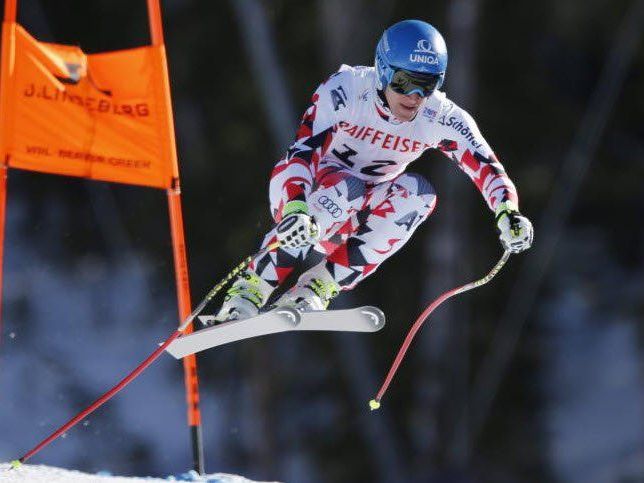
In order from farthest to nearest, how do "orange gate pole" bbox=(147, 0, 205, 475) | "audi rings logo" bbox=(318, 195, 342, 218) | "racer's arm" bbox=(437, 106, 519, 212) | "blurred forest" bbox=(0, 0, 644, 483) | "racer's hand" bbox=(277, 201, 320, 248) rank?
"blurred forest" bbox=(0, 0, 644, 483)
"orange gate pole" bbox=(147, 0, 205, 475)
"racer's arm" bbox=(437, 106, 519, 212)
"audi rings logo" bbox=(318, 195, 342, 218)
"racer's hand" bbox=(277, 201, 320, 248)

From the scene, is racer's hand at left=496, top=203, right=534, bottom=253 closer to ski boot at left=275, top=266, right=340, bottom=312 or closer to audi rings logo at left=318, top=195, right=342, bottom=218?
audi rings logo at left=318, top=195, right=342, bottom=218

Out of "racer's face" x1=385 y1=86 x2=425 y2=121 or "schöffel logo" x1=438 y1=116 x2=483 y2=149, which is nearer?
"racer's face" x1=385 y1=86 x2=425 y2=121

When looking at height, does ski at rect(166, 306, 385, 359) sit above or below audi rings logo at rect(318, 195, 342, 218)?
below

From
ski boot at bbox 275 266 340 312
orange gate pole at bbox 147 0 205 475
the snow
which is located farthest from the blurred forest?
ski boot at bbox 275 266 340 312

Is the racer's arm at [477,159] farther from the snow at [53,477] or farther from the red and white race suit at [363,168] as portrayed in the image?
the snow at [53,477]

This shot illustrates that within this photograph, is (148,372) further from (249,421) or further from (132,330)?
(249,421)

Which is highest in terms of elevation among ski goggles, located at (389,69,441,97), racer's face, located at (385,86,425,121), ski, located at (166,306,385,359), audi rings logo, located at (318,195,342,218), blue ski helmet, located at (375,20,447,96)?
blue ski helmet, located at (375,20,447,96)

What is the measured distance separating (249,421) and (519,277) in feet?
11.3

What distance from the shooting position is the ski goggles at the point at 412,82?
18.0ft

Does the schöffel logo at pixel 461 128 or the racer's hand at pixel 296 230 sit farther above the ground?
the schöffel logo at pixel 461 128

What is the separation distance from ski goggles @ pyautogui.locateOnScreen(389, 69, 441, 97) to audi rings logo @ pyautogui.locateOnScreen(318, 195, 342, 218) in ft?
1.77

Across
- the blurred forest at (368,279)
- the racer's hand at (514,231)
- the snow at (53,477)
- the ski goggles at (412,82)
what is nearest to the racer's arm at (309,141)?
the ski goggles at (412,82)

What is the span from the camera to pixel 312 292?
5.69m

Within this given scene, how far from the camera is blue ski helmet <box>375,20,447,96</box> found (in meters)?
5.45
